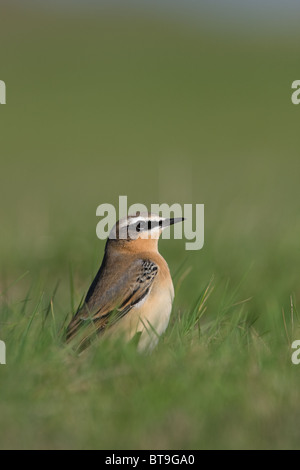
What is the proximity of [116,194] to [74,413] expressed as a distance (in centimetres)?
1112

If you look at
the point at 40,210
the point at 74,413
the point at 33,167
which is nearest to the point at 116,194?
the point at 40,210

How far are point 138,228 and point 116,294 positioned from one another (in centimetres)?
71

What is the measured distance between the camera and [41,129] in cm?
2831

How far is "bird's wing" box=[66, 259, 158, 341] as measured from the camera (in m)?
6.95

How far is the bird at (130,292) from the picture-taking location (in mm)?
6680

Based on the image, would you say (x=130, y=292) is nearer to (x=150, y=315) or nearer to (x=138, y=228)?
(x=150, y=315)

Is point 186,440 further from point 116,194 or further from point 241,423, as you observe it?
point 116,194

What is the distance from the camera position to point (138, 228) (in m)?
7.65
